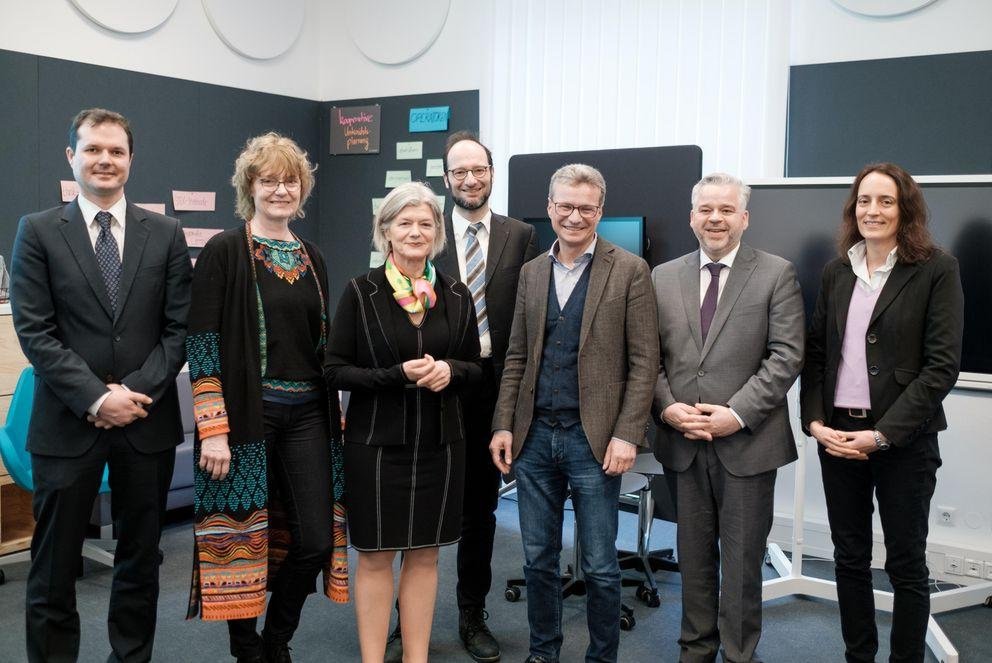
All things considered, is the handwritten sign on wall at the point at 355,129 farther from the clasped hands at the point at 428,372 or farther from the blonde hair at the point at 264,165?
the clasped hands at the point at 428,372

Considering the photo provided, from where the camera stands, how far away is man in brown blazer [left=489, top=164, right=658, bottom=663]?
99.0 inches

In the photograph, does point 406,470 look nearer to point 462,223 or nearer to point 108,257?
point 462,223

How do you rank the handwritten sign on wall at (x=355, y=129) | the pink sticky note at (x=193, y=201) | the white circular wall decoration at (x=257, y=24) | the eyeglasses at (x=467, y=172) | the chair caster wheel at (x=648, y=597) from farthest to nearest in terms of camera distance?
the handwritten sign on wall at (x=355, y=129)
the white circular wall decoration at (x=257, y=24)
the pink sticky note at (x=193, y=201)
the chair caster wheel at (x=648, y=597)
the eyeglasses at (x=467, y=172)

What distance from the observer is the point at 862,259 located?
260cm

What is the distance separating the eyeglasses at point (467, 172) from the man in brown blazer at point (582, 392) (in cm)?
36

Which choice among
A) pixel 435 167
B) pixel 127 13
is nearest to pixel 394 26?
pixel 435 167

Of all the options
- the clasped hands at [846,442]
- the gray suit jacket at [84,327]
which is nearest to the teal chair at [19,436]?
the gray suit jacket at [84,327]

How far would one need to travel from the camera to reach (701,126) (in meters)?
4.56

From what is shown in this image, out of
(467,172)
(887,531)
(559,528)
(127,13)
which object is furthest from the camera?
(127,13)

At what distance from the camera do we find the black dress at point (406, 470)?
8.07 ft

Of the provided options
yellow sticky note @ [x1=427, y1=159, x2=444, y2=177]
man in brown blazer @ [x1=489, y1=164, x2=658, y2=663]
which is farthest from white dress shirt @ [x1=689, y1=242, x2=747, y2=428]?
yellow sticky note @ [x1=427, y1=159, x2=444, y2=177]

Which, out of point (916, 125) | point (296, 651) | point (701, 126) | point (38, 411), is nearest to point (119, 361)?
point (38, 411)

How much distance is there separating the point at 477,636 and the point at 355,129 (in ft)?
12.4

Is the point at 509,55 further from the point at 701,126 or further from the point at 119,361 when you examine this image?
the point at 119,361
